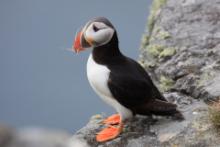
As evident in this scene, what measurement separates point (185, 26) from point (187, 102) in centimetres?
165

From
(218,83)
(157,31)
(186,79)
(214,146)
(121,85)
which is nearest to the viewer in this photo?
(214,146)

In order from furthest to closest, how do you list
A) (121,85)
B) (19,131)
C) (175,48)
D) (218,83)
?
(175,48)
(218,83)
(121,85)
(19,131)

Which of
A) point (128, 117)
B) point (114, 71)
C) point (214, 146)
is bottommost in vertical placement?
point (214, 146)

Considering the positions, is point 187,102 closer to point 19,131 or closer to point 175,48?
point 175,48

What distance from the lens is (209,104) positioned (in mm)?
5703

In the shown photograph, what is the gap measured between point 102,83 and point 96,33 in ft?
1.42

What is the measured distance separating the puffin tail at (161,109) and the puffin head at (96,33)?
2.15ft

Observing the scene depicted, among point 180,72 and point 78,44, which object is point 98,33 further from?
point 180,72

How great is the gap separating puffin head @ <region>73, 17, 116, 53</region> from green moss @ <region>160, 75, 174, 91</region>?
1.18 meters

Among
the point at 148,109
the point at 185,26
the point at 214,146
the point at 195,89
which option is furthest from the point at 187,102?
the point at 185,26

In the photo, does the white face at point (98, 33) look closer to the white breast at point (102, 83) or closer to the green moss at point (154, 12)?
the white breast at point (102, 83)

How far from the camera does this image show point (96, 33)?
5.48 metres

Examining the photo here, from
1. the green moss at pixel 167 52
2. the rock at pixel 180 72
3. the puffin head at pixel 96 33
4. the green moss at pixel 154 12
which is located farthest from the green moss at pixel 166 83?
the green moss at pixel 154 12

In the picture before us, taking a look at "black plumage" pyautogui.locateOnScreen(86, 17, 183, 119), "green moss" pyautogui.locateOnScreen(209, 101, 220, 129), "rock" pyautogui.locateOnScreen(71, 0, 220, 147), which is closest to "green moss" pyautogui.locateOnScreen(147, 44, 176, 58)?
"rock" pyautogui.locateOnScreen(71, 0, 220, 147)
